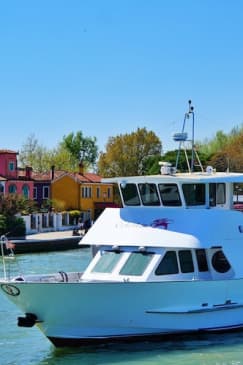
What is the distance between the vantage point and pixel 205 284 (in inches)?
658

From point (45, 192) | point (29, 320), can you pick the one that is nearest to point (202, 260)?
point (29, 320)

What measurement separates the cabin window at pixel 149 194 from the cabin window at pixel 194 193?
66 cm

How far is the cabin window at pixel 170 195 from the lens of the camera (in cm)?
1762

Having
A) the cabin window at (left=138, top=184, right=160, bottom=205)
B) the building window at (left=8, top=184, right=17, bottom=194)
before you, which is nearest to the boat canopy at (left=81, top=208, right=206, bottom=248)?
the cabin window at (left=138, top=184, right=160, bottom=205)

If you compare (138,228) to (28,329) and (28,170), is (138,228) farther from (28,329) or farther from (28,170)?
(28,170)

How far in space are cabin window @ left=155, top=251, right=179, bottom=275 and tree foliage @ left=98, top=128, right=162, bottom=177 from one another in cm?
6516

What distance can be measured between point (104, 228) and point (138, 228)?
88 centimetres

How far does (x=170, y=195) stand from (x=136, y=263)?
5.92ft

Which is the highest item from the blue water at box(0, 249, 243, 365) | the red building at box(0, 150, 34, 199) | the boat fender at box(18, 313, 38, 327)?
the red building at box(0, 150, 34, 199)

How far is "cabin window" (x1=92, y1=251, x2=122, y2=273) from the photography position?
56.3 ft

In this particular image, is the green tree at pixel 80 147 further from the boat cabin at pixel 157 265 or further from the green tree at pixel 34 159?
the boat cabin at pixel 157 265

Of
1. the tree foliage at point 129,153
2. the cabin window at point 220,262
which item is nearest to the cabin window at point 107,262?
the cabin window at point 220,262

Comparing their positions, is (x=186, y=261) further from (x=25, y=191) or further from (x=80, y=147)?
(x=80, y=147)

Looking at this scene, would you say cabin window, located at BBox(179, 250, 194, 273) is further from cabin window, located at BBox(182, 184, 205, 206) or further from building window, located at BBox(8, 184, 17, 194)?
building window, located at BBox(8, 184, 17, 194)
